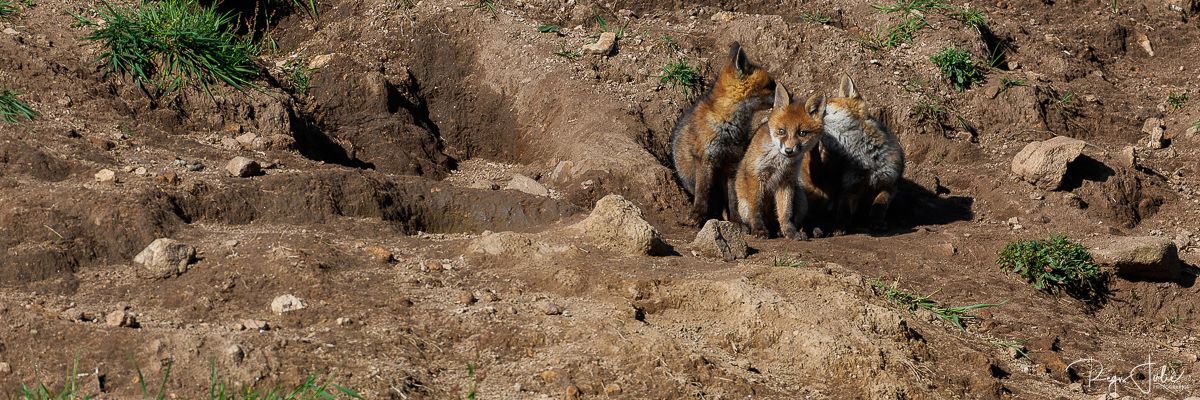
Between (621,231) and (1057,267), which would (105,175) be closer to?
(621,231)

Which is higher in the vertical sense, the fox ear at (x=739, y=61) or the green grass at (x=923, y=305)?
the fox ear at (x=739, y=61)

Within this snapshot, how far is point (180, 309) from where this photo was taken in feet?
15.3

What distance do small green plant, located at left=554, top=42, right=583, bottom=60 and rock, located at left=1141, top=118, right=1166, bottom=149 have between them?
473cm

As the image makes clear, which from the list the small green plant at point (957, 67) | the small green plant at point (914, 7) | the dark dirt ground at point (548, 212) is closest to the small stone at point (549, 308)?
the dark dirt ground at point (548, 212)

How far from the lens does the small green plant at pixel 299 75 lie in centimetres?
804

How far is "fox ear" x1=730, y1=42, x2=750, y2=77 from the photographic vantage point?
7.77 meters

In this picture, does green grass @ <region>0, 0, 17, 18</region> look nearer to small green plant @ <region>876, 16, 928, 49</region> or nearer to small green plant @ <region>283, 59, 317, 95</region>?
small green plant @ <region>283, 59, 317, 95</region>

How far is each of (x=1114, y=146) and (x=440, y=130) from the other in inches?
219

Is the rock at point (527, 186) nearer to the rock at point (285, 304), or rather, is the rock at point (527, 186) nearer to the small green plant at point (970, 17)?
the rock at point (285, 304)

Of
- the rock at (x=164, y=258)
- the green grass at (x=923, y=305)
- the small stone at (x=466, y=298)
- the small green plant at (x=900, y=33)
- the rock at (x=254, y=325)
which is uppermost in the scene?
the small green plant at (x=900, y=33)

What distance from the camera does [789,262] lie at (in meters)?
6.07

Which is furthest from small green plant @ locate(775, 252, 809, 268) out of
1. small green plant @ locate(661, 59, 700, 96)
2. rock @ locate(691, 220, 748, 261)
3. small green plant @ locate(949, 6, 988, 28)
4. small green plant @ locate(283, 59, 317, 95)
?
small green plant @ locate(949, 6, 988, 28)

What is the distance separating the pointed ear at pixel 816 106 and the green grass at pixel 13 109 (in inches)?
194

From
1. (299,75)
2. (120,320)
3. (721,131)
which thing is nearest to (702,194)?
(721,131)
